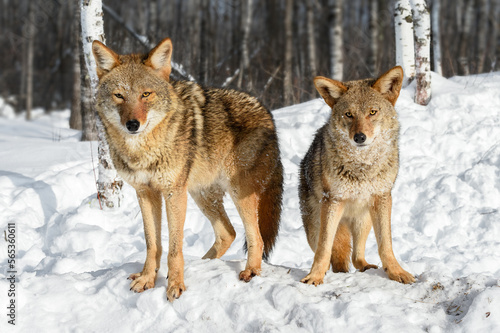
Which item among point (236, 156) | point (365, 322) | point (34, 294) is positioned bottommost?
point (34, 294)

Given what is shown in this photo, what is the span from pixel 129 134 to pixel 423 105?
5.85m

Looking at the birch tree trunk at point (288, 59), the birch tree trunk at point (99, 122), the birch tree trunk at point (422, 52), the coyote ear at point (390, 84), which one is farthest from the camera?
the birch tree trunk at point (288, 59)

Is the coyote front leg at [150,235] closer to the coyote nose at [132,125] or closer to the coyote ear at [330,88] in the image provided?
the coyote nose at [132,125]

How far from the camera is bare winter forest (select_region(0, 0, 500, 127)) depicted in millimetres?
11586

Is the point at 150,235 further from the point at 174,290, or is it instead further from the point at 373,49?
the point at 373,49

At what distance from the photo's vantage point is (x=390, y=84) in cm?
373

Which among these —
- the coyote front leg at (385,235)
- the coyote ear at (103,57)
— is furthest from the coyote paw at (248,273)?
the coyote ear at (103,57)

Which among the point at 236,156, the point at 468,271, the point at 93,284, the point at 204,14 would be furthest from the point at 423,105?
the point at 204,14

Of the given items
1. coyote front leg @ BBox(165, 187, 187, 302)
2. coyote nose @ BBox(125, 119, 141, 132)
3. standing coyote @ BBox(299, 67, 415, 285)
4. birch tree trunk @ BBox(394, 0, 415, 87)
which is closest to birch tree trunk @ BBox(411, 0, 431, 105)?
birch tree trunk @ BBox(394, 0, 415, 87)

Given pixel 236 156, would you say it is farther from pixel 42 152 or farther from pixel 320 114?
pixel 42 152

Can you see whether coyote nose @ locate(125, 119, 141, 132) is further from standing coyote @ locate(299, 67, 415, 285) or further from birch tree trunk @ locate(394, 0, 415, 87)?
birch tree trunk @ locate(394, 0, 415, 87)

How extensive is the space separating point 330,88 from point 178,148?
1354 millimetres

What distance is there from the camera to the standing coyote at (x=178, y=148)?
3.51m

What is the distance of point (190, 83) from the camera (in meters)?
4.27
